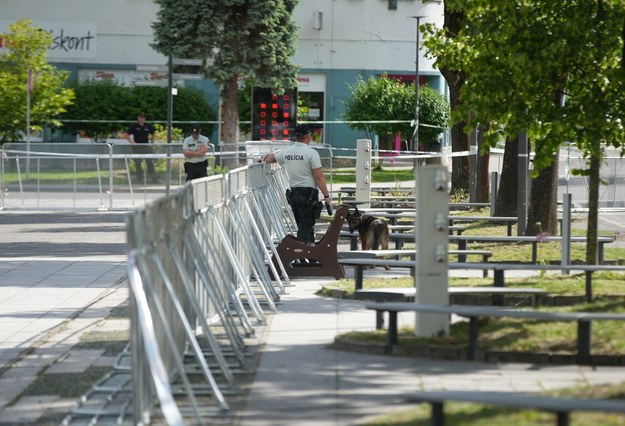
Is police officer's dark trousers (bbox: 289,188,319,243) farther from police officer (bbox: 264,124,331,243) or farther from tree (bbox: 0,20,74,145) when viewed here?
tree (bbox: 0,20,74,145)

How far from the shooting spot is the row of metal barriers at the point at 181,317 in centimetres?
810

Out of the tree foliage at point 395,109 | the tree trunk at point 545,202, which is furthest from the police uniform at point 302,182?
the tree foliage at point 395,109

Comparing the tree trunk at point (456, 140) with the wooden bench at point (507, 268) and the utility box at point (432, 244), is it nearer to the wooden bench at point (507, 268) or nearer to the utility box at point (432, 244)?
the wooden bench at point (507, 268)

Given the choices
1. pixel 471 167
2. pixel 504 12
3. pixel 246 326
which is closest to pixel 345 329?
pixel 246 326

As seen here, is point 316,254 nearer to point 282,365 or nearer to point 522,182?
point 522,182

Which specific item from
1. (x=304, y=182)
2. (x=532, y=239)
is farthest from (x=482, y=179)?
(x=532, y=239)

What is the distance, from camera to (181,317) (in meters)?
8.88

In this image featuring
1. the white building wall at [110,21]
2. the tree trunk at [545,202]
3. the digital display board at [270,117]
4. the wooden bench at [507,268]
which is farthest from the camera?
the white building wall at [110,21]

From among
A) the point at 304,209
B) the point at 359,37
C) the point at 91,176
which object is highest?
the point at 359,37

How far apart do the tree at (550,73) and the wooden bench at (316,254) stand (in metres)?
2.16

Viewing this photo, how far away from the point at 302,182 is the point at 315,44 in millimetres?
44936

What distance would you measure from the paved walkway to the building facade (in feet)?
143

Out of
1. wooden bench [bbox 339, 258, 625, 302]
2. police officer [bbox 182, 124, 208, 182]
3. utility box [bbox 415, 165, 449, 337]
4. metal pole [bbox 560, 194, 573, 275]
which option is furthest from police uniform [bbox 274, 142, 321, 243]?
police officer [bbox 182, 124, 208, 182]

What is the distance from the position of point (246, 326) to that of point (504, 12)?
15.4 feet
